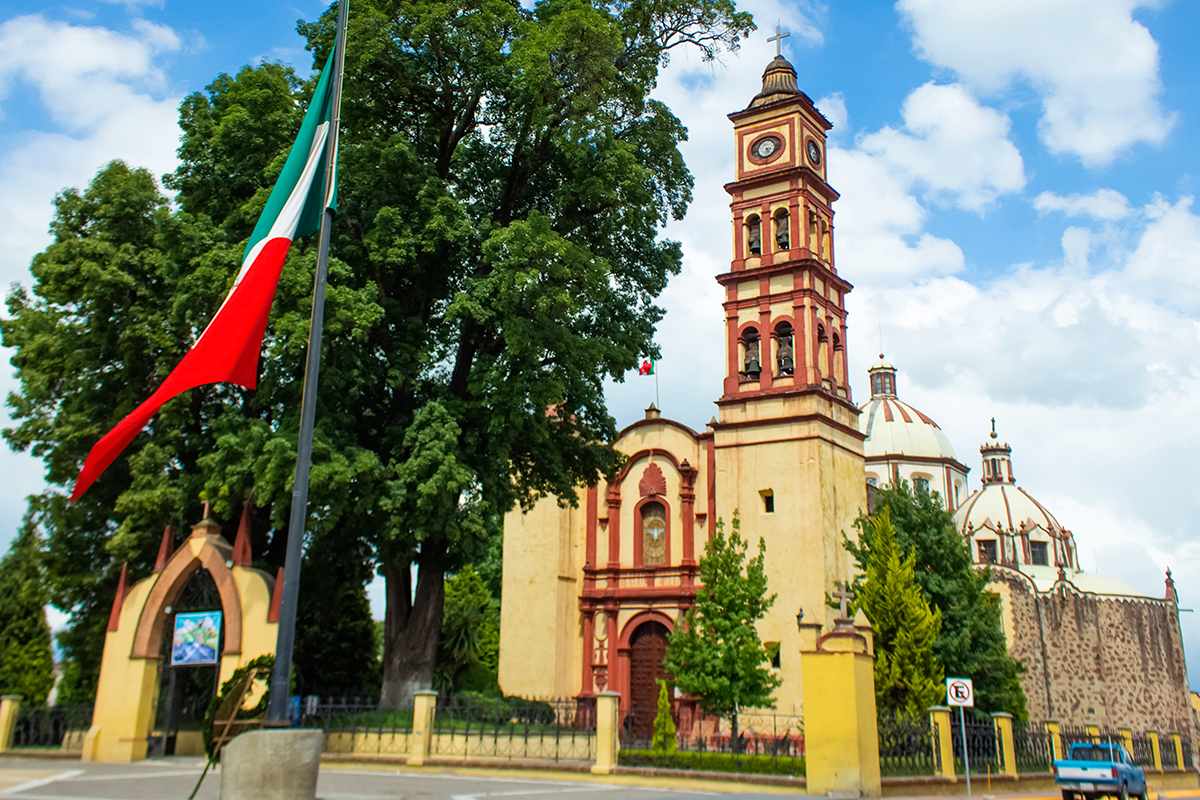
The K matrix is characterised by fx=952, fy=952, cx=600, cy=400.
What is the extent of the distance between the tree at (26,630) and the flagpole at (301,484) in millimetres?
17630

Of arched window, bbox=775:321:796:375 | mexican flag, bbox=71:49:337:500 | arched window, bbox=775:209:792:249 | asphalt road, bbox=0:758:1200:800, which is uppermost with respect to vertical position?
arched window, bbox=775:209:792:249

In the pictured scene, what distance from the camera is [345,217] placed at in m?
19.3

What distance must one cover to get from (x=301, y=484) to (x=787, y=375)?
20.8 metres

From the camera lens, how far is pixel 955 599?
23.2 metres

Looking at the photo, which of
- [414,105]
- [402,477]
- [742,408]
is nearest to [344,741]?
[402,477]

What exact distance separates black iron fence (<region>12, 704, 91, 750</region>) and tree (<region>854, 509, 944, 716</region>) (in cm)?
1622

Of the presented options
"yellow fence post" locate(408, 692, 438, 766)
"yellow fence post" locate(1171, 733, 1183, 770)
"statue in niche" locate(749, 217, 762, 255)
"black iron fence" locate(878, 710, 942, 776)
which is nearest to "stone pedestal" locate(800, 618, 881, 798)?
"black iron fence" locate(878, 710, 942, 776)

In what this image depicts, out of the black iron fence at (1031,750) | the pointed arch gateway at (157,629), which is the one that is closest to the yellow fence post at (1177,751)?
the black iron fence at (1031,750)

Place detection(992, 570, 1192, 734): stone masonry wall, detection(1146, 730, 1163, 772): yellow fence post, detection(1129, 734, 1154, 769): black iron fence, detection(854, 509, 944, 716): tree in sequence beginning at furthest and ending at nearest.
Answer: detection(992, 570, 1192, 734): stone masonry wall → detection(1146, 730, 1163, 772): yellow fence post → detection(1129, 734, 1154, 769): black iron fence → detection(854, 509, 944, 716): tree

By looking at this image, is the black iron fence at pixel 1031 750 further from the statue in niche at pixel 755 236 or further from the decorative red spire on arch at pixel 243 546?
the statue in niche at pixel 755 236

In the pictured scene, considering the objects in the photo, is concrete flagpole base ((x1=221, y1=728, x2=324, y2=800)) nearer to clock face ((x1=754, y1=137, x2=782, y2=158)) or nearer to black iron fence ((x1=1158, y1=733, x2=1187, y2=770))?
clock face ((x1=754, y1=137, x2=782, y2=158))

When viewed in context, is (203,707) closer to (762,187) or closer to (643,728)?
(643,728)

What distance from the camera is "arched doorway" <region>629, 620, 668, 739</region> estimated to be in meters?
28.3

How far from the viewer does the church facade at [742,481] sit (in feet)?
89.2
